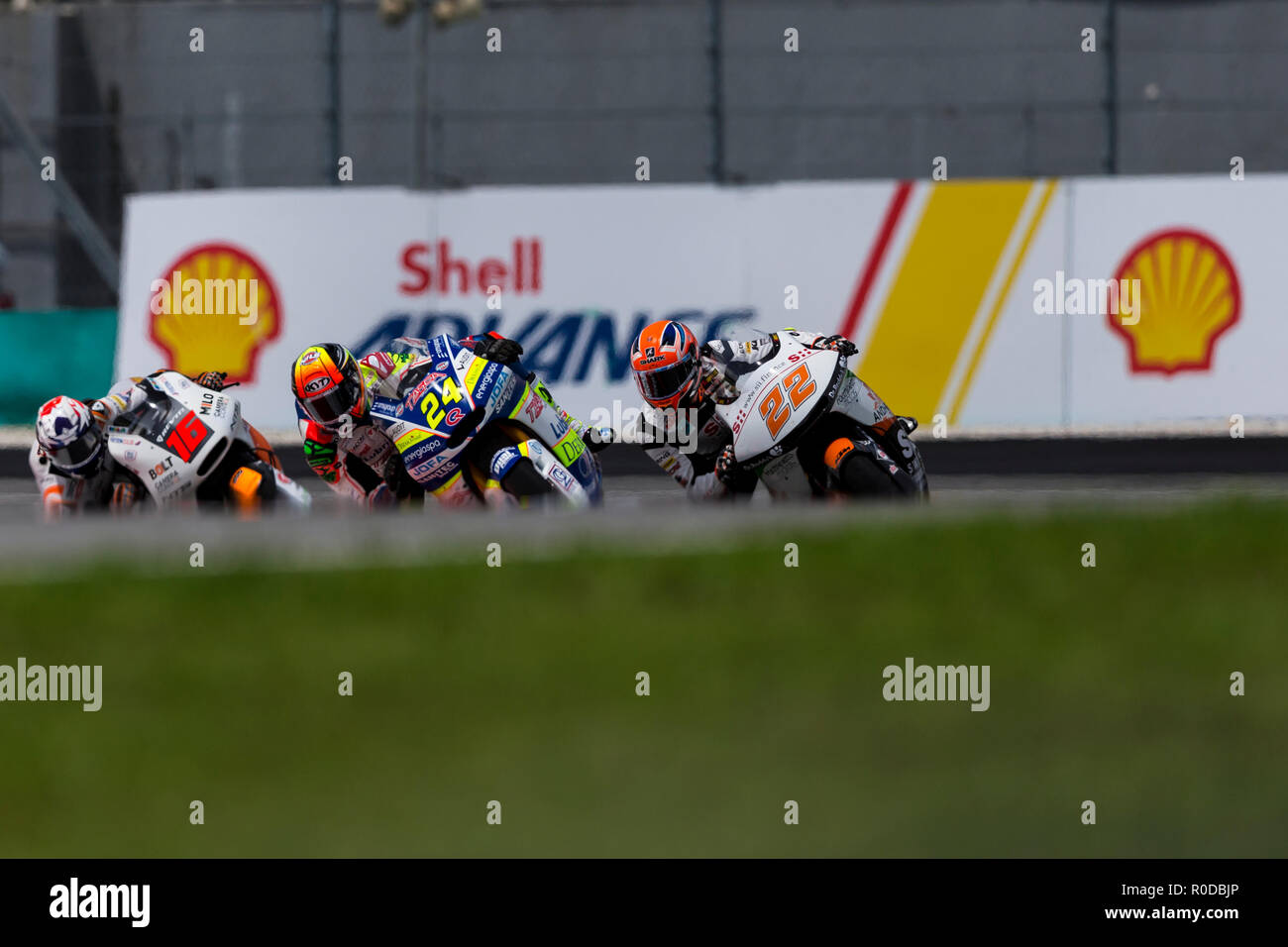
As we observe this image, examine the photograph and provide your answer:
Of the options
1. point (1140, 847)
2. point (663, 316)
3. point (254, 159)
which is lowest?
point (1140, 847)

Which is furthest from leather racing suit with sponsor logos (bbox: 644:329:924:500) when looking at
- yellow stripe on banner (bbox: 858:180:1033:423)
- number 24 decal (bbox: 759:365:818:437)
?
yellow stripe on banner (bbox: 858:180:1033:423)

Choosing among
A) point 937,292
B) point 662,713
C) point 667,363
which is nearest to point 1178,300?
point 937,292

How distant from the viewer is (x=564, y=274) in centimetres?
1397

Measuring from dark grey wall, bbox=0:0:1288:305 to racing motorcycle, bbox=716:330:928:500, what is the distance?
4.94 meters

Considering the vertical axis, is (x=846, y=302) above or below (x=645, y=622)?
above

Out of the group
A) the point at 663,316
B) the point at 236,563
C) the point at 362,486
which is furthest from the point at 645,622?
the point at 663,316

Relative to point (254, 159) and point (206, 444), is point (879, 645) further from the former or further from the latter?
point (254, 159)

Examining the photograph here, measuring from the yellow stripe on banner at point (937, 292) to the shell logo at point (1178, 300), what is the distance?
0.89 meters

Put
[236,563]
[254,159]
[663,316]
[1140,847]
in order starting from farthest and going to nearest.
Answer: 1. [254,159]
2. [663,316]
3. [236,563]
4. [1140,847]

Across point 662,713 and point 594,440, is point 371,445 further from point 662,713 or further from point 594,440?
point 662,713

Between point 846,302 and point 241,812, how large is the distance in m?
10.3

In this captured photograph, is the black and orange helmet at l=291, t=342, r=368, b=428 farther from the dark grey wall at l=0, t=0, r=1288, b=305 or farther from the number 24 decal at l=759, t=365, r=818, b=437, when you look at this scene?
the dark grey wall at l=0, t=0, r=1288, b=305

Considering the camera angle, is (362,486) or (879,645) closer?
(879,645)

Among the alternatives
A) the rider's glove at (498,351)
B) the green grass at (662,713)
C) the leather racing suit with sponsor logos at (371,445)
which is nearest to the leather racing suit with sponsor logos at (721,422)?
the leather racing suit with sponsor logos at (371,445)
